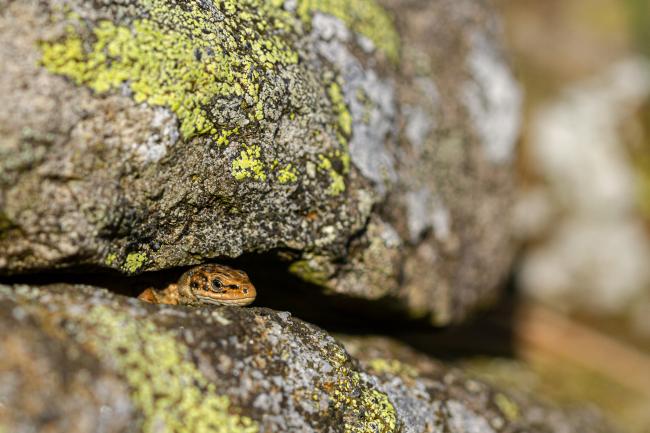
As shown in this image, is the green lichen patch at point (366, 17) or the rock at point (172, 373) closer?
the rock at point (172, 373)

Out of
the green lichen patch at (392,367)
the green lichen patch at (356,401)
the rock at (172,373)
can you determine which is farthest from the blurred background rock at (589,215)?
the rock at (172,373)

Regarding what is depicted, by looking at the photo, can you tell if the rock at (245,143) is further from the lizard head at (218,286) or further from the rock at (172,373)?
the rock at (172,373)

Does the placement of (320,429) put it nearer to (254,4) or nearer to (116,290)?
(116,290)

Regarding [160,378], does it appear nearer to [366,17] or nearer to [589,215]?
[366,17]

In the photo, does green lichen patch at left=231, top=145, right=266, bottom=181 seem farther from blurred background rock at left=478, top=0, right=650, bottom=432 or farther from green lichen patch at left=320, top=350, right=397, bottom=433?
blurred background rock at left=478, top=0, right=650, bottom=432

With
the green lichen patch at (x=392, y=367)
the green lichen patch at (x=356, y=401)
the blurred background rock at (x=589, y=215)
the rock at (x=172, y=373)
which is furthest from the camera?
the blurred background rock at (x=589, y=215)

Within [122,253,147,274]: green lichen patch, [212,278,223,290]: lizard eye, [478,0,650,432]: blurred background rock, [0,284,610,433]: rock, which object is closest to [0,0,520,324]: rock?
[122,253,147,274]: green lichen patch
